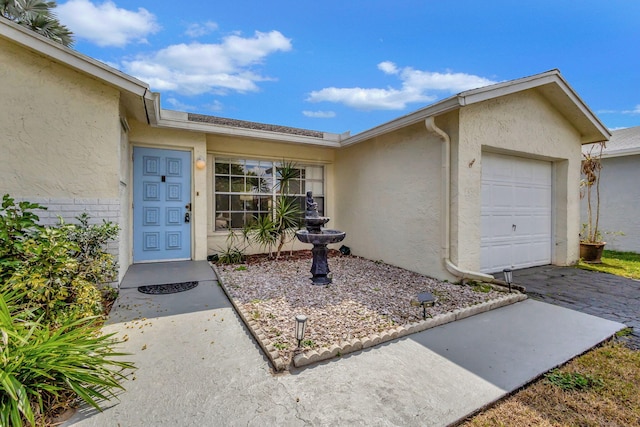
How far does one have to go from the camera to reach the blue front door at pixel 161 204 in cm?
596

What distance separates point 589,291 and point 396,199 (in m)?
3.41

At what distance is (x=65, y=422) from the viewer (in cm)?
179

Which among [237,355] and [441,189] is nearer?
[237,355]

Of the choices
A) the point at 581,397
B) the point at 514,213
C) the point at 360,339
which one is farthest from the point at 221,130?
the point at 581,397

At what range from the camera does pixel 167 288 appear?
4445 millimetres

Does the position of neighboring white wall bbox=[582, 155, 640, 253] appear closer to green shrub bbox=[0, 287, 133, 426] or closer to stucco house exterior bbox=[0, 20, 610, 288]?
stucco house exterior bbox=[0, 20, 610, 288]

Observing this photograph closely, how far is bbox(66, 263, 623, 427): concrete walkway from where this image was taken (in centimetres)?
188

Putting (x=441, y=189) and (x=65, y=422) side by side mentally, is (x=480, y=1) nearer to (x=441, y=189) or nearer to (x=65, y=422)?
(x=441, y=189)

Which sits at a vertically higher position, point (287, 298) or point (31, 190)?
point (31, 190)

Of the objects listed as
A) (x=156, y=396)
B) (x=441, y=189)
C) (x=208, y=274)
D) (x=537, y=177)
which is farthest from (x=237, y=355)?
(x=537, y=177)

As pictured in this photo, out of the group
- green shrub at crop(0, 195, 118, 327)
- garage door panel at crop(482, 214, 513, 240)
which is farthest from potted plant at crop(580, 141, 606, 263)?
green shrub at crop(0, 195, 118, 327)

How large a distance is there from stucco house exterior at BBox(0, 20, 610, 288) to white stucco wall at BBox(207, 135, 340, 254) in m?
0.03

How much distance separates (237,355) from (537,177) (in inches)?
277

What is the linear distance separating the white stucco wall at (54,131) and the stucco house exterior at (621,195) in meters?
11.9
